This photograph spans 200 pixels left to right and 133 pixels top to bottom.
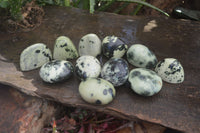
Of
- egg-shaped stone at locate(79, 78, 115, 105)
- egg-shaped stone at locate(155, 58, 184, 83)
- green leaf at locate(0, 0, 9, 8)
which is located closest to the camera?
egg-shaped stone at locate(79, 78, 115, 105)

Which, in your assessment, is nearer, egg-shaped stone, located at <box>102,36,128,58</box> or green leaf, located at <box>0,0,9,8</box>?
egg-shaped stone, located at <box>102,36,128,58</box>

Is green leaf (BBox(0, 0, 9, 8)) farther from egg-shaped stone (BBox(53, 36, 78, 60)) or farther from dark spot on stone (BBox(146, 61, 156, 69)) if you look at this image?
dark spot on stone (BBox(146, 61, 156, 69))

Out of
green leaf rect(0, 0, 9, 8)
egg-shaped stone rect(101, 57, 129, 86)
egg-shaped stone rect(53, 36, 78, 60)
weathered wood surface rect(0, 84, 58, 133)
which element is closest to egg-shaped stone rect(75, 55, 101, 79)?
egg-shaped stone rect(101, 57, 129, 86)

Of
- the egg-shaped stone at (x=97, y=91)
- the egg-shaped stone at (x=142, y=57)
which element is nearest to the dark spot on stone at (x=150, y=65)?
the egg-shaped stone at (x=142, y=57)

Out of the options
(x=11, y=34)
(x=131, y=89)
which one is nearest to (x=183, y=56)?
(x=131, y=89)

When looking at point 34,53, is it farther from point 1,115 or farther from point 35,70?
point 1,115

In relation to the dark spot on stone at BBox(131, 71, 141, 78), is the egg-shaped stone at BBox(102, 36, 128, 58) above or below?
above

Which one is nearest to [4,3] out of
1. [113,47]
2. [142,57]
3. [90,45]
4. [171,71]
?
[90,45]
